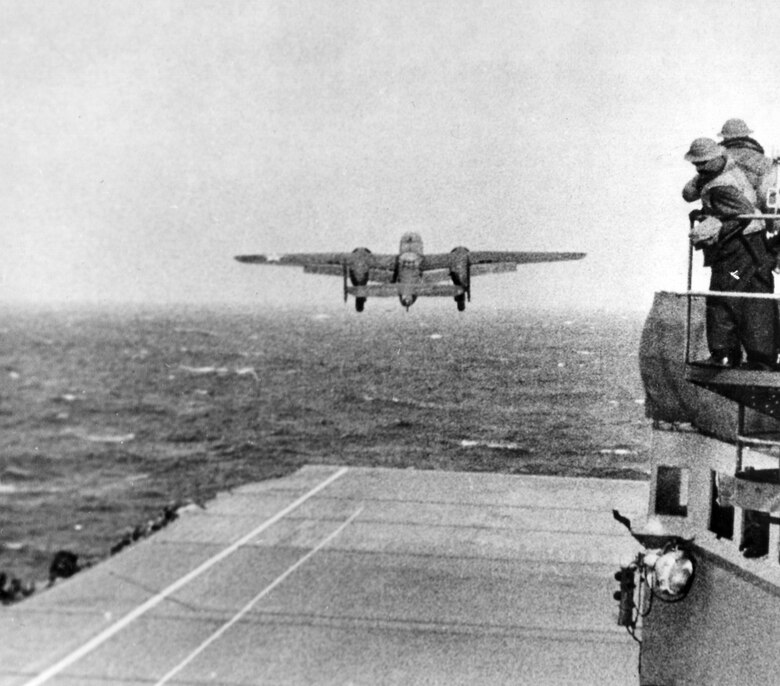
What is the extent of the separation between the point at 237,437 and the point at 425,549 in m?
17.5

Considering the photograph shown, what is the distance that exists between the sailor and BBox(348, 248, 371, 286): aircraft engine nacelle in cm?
1257

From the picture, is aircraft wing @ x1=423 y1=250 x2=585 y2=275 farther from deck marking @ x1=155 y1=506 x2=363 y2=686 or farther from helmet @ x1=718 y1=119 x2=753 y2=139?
helmet @ x1=718 y1=119 x2=753 y2=139

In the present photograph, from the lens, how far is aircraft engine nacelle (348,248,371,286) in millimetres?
19672

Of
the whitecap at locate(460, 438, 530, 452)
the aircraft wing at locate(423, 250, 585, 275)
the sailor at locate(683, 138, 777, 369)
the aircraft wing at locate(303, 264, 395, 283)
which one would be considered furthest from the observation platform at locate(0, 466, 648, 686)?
the aircraft wing at locate(303, 264, 395, 283)

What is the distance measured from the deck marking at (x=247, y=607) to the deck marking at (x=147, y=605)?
1379 millimetres

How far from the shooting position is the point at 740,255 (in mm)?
7383

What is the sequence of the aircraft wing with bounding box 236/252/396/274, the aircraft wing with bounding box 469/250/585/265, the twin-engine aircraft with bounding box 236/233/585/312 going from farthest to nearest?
the aircraft wing with bounding box 236/252/396/274 → the aircraft wing with bounding box 469/250/585/265 → the twin-engine aircraft with bounding box 236/233/585/312

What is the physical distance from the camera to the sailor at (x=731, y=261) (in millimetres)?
7125

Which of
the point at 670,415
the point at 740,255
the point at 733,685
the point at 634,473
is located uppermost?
the point at 740,255

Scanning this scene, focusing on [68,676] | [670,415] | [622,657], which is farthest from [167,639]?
[670,415]

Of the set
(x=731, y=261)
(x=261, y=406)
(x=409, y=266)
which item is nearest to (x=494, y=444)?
(x=409, y=266)

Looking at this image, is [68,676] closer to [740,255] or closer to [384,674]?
[384,674]

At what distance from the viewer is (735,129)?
798cm

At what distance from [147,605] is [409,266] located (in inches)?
400
